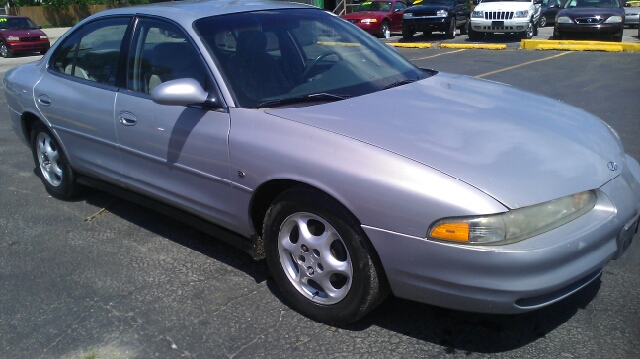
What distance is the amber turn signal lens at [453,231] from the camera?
2.65 m

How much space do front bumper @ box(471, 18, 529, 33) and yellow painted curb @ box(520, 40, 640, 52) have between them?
2.57 meters

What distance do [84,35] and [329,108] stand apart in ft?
8.21

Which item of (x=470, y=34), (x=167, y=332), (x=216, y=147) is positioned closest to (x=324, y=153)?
(x=216, y=147)

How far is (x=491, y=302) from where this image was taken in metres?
2.72

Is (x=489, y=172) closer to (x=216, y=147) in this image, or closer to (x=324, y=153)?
(x=324, y=153)

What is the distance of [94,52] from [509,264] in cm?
350

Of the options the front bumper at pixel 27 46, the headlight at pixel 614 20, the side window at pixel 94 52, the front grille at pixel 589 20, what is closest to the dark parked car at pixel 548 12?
the front grille at pixel 589 20

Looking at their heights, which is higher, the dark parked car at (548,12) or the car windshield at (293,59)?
the car windshield at (293,59)

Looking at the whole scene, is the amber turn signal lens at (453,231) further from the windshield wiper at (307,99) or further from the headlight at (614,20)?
the headlight at (614,20)

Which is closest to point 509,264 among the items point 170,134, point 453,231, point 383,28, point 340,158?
point 453,231

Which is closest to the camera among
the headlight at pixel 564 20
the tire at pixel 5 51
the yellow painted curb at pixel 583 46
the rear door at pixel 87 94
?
the rear door at pixel 87 94

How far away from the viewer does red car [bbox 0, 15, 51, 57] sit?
2134 cm

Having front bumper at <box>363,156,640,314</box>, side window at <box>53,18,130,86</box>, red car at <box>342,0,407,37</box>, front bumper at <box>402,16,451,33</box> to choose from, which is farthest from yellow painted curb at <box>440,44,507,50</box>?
front bumper at <box>363,156,640,314</box>

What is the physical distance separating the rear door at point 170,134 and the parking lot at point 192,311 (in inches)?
18.0
